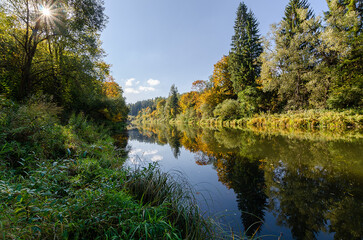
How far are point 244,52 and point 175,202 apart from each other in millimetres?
26390

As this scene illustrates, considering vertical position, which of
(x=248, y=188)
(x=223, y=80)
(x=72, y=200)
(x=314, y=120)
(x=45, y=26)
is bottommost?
(x=248, y=188)

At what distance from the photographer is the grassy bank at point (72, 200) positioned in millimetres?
1253

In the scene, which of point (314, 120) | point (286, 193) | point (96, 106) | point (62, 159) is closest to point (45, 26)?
point (96, 106)

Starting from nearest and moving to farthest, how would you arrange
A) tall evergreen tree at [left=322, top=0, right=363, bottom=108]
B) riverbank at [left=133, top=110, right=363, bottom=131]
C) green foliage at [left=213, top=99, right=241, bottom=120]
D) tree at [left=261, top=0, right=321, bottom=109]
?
riverbank at [left=133, top=110, right=363, bottom=131], tall evergreen tree at [left=322, top=0, right=363, bottom=108], tree at [left=261, top=0, right=321, bottom=109], green foliage at [left=213, top=99, right=241, bottom=120]

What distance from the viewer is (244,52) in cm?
2355

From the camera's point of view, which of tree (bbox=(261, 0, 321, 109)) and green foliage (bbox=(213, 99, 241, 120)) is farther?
green foliage (bbox=(213, 99, 241, 120))

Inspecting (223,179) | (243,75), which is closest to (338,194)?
(223,179)

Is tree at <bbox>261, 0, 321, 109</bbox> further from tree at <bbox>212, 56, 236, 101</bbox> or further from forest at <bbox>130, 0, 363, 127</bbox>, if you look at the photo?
tree at <bbox>212, 56, 236, 101</bbox>

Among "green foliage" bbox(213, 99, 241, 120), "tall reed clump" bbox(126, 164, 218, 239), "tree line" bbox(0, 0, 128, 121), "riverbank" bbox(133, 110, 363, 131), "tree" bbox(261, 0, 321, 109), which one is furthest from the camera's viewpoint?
"green foliage" bbox(213, 99, 241, 120)

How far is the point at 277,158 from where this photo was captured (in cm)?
553

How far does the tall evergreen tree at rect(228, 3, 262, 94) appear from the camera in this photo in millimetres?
22578

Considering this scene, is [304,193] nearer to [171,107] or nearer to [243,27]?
[243,27]

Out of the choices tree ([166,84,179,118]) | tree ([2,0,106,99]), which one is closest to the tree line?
tree ([2,0,106,99])

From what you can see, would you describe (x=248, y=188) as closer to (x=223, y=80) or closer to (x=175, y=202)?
(x=175, y=202)
